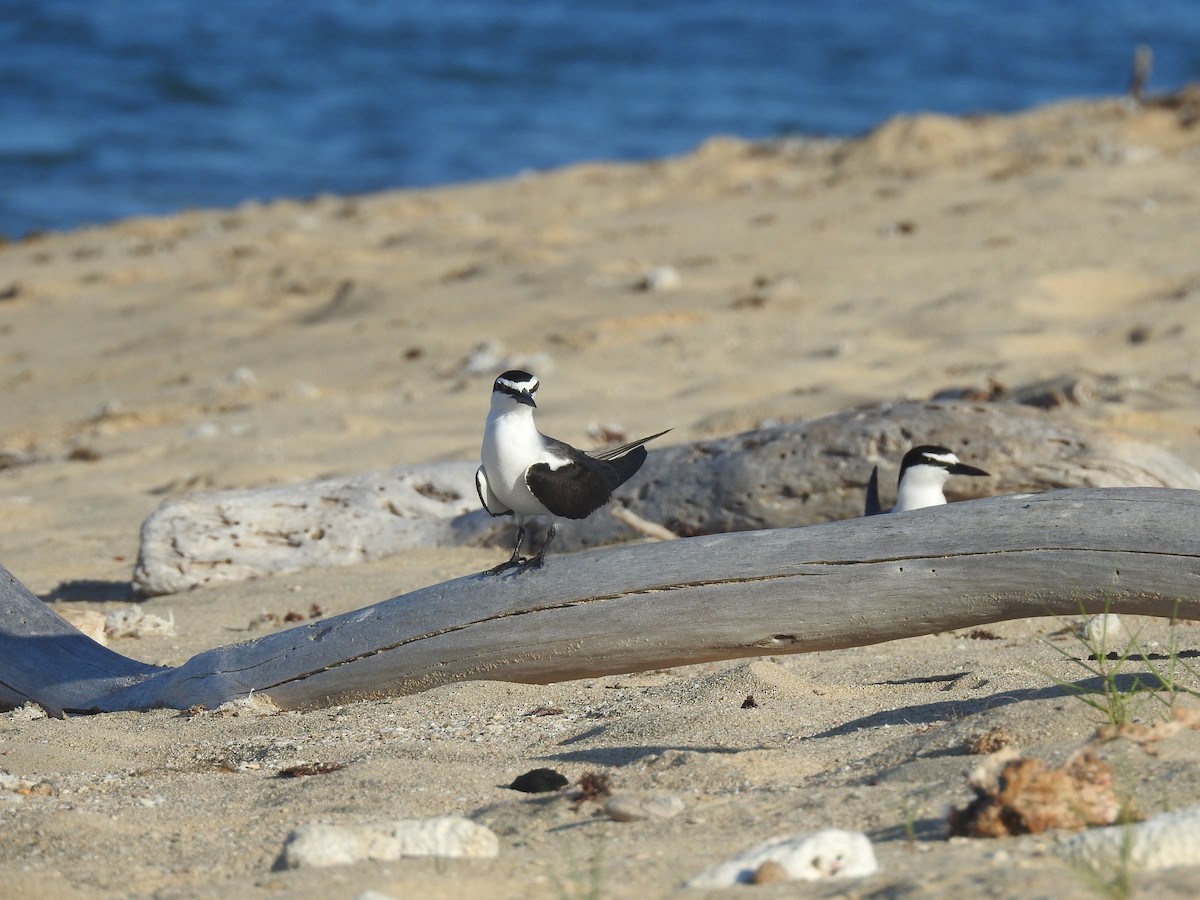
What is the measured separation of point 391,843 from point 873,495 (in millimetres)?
3203

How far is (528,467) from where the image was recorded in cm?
433

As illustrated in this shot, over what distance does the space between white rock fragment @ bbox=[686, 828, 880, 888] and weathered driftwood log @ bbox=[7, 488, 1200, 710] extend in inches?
63.0

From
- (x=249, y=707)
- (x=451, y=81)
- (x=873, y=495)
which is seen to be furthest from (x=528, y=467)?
(x=451, y=81)

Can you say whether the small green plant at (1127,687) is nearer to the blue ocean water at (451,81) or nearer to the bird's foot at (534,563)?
the bird's foot at (534,563)

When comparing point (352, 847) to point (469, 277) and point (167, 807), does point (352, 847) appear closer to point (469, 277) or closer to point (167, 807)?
point (167, 807)

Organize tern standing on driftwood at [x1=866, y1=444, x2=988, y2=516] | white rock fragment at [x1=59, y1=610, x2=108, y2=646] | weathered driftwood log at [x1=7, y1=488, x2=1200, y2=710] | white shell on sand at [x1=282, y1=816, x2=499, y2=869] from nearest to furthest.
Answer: white shell on sand at [x1=282, y1=816, x2=499, y2=869] → weathered driftwood log at [x1=7, y1=488, x2=1200, y2=710] → tern standing on driftwood at [x1=866, y1=444, x2=988, y2=516] → white rock fragment at [x1=59, y1=610, x2=108, y2=646]

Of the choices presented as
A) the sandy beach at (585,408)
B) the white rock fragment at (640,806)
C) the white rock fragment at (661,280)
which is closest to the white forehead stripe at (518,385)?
the sandy beach at (585,408)

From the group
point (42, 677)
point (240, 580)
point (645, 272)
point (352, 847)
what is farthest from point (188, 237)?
point (352, 847)

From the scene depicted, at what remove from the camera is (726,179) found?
599 inches

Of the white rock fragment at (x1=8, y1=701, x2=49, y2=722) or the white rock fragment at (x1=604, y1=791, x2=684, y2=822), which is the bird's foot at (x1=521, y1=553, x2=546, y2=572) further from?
the white rock fragment at (x1=8, y1=701, x2=49, y2=722)

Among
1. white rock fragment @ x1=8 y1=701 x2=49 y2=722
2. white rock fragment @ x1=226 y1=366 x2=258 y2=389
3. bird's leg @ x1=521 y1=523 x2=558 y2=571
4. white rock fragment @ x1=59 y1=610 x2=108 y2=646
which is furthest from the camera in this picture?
white rock fragment @ x1=226 y1=366 x2=258 y2=389

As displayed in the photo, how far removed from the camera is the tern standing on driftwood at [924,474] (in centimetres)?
548

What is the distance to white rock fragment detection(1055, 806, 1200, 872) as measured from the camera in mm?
2486

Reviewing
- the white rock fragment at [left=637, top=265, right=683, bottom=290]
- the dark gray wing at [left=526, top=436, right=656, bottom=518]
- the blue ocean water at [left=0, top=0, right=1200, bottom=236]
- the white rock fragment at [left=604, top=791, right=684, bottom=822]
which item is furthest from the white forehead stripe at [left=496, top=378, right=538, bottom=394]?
the blue ocean water at [left=0, top=0, right=1200, bottom=236]
